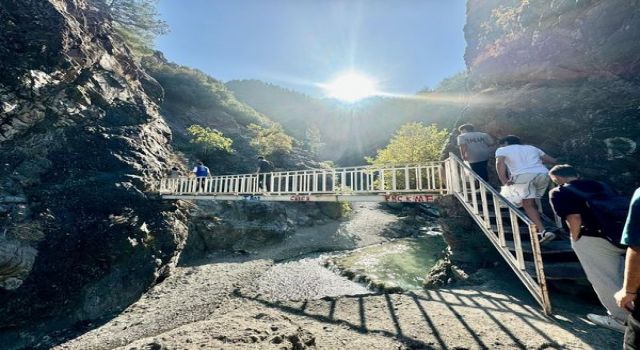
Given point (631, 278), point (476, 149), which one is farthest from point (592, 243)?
point (476, 149)

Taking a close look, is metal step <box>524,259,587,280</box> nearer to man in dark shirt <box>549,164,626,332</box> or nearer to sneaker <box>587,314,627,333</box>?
sneaker <box>587,314,627,333</box>

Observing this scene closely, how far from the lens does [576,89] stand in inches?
351

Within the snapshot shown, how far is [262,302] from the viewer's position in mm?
7477

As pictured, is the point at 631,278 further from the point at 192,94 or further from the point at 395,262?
the point at 192,94

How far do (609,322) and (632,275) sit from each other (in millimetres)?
2982

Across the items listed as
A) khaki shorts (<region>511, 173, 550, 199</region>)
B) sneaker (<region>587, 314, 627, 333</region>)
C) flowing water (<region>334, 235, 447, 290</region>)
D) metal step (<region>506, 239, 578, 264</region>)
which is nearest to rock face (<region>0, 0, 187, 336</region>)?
flowing water (<region>334, 235, 447, 290</region>)

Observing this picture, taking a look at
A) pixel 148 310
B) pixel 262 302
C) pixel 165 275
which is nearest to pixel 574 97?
pixel 262 302

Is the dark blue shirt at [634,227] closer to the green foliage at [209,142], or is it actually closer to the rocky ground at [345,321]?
the rocky ground at [345,321]

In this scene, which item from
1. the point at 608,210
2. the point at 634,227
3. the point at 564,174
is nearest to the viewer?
the point at 634,227

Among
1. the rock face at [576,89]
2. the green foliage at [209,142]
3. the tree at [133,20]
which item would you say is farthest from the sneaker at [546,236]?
the tree at [133,20]

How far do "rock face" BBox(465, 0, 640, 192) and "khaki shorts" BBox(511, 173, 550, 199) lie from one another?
3.45 m

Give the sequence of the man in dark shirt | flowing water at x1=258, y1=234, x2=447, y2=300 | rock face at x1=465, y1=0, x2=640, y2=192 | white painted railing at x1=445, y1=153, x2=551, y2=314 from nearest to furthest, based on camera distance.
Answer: the man in dark shirt → white painted railing at x1=445, y1=153, x2=551, y2=314 → rock face at x1=465, y1=0, x2=640, y2=192 → flowing water at x1=258, y1=234, x2=447, y2=300

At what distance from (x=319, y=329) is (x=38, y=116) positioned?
39.1 feet

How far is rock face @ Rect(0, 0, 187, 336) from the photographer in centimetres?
709
